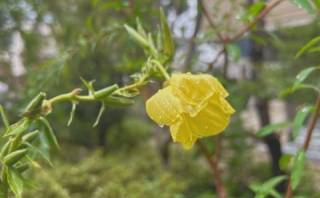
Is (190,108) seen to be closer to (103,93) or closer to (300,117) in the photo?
(103,93)

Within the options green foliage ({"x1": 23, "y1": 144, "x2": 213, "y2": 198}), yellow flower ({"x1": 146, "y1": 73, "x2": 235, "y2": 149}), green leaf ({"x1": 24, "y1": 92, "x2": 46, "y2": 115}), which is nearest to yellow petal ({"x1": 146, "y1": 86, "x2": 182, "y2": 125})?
yellow flower ({"x1": 146, "y1": 73, "x2": 235, "y2": 149})

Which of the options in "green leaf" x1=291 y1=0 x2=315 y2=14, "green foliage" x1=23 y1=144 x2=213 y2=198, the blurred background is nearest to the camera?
"green leaf" x1=291 y1=0 x2=315 y2=14

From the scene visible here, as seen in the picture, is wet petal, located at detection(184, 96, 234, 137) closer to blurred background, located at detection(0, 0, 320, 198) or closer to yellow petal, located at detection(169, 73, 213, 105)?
yellow petal, located at detection(169, 73, 213, 105)

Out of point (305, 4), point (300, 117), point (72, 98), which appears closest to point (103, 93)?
point (72, 98)

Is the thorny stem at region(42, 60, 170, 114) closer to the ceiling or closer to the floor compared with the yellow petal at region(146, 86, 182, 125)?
closer to the ceiling

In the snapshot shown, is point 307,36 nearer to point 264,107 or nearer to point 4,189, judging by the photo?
point 264,107

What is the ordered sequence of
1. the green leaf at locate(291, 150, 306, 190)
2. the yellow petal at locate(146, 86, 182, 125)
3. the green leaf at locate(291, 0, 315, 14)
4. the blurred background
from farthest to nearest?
the blurred background → the green leaf at locate(291, 150, 306, 190) → the green leaf at locate(291, 0, 315, 14) → the yellow petal at locate(146, 86, 182, 125)

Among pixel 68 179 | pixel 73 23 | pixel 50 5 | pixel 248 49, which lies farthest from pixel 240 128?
pixel 50 5
